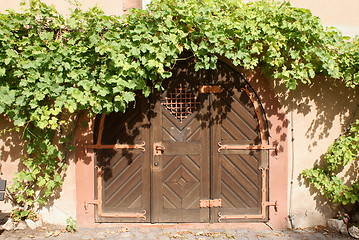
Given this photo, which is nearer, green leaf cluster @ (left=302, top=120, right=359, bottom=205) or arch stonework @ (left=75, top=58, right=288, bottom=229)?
green leaf cluster @ (left=302, top=120, right=359, bottom=205)

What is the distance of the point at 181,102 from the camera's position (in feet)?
14.8

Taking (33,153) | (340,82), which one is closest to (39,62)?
(33,153)

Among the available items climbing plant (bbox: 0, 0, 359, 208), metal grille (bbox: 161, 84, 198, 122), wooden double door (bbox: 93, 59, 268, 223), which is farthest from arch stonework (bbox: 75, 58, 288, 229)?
metal grille (bbox: 161, 84, 198, 122)

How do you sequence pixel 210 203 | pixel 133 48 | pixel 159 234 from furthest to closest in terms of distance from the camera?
1. pixel 210 203
2. pixel 159 234
3. pixel 133 48

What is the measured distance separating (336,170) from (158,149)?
2509 millimetres

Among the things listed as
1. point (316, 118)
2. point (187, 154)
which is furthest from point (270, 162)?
point (187, 154)

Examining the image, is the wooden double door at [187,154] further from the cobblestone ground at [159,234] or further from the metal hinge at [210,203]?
the cobblestone ground at [159,234]

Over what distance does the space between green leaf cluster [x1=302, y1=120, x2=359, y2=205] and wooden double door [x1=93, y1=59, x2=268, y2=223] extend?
722 millimetres

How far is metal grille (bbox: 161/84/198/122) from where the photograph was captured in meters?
4.51

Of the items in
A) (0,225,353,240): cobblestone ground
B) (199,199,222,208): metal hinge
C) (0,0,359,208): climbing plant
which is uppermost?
(0,0,359,208): climbing plant

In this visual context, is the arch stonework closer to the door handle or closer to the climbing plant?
the climbing plant

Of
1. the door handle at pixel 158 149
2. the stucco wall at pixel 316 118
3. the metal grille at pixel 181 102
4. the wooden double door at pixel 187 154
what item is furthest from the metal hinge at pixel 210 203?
the metal grille at pixel 181 102

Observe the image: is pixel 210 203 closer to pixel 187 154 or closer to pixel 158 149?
pixel 187 154

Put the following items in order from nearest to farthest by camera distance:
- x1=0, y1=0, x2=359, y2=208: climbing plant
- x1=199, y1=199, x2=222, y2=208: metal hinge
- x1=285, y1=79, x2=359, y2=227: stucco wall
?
x1=0, y1=0, x2=359, y2=208: climbing plant
x1=285, y1=79, x2=359, y2=227: stucco wall
x1=199, y1=199, x2=222, y2=208: metal hinge
